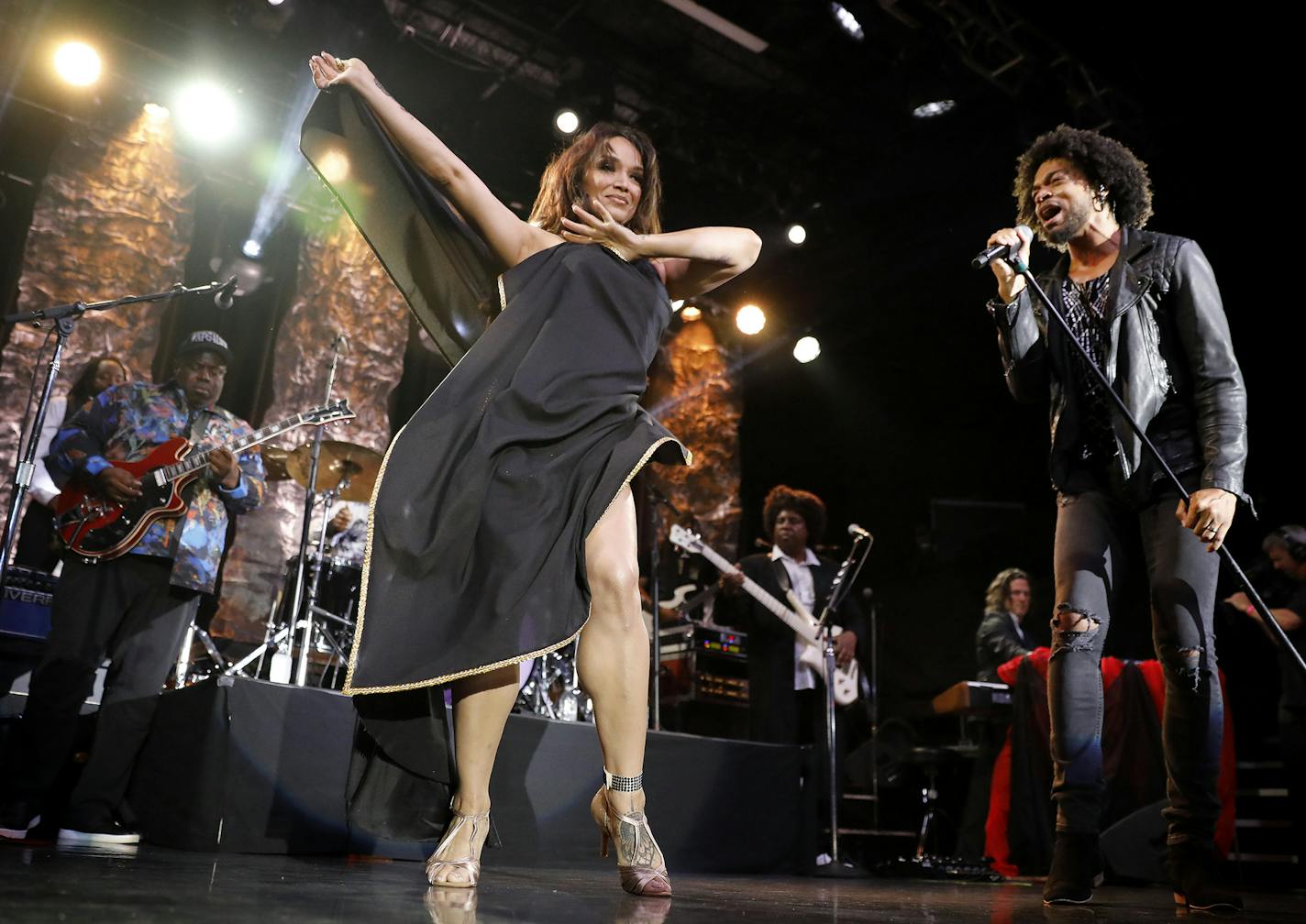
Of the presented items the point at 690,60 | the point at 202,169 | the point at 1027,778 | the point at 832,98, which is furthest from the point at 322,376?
the point at 1027,778

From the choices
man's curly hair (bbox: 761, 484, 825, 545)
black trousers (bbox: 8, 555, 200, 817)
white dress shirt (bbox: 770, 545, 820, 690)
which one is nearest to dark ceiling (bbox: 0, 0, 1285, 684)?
man's curly hair (bbox: 761, 484, 825, 545)

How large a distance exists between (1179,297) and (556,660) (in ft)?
15.8

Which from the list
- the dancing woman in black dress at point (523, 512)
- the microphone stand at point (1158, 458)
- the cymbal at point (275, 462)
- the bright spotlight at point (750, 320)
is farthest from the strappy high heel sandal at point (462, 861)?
the bright spotlight at point (750, 320)

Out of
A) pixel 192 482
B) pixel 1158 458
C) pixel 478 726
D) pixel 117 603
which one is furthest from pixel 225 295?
pixel 1158 458

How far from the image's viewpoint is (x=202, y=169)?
7.70 meters

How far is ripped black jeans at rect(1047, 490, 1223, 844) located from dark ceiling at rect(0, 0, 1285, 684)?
493cm

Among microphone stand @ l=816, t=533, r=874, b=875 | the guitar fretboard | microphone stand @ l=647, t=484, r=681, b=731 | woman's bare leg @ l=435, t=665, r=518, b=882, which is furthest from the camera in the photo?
microphone stand @ l=647, t=484, r=681, b=731

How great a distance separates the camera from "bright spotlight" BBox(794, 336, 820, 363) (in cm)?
978

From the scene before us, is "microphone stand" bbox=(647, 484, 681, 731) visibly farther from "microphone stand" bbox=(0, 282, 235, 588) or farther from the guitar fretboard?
"microphone stand" bbox=(0, 282, 235, 588)

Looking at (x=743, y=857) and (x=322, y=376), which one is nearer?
(x=743, y=857)

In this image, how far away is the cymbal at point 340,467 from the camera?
19.0 ft

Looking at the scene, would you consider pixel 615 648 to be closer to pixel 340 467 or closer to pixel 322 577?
pixel 340 467

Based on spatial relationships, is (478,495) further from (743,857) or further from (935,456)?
(935,456)

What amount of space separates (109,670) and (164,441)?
980 mm
